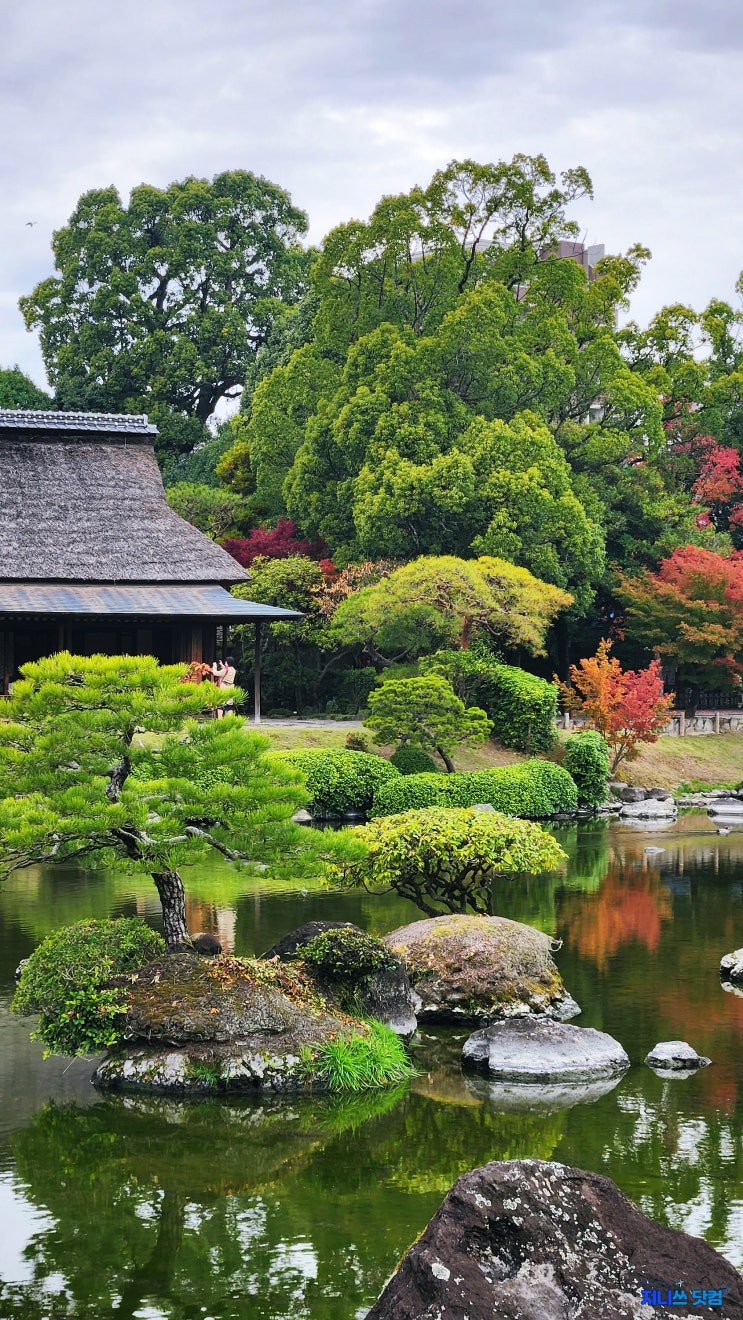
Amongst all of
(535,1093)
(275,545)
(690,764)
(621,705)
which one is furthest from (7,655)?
(535,1093)

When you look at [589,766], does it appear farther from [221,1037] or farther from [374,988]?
[221,1037]

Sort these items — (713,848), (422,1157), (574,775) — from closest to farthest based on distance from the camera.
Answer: (422,1157)
(713,848)
(574,775)

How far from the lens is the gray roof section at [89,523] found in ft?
95.1

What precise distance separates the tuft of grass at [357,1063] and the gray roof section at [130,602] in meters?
17.5

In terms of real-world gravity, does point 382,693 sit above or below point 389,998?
→ above

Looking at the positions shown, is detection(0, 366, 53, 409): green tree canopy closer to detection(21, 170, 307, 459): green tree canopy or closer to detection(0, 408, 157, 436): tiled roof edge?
detection(21, 170, 307, 459): green tree canopy

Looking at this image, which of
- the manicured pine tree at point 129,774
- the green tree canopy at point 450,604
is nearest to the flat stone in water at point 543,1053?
the manicured pine tree at point 129,774

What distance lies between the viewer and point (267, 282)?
53.0m

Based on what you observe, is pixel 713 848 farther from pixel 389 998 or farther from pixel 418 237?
pixel 418 237

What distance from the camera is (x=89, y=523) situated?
99.2ft

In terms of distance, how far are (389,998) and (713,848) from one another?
1341 centimetres

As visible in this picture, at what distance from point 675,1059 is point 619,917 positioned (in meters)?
6.48

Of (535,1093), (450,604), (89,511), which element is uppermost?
(89,511)

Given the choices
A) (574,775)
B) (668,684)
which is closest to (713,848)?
(574,775)
